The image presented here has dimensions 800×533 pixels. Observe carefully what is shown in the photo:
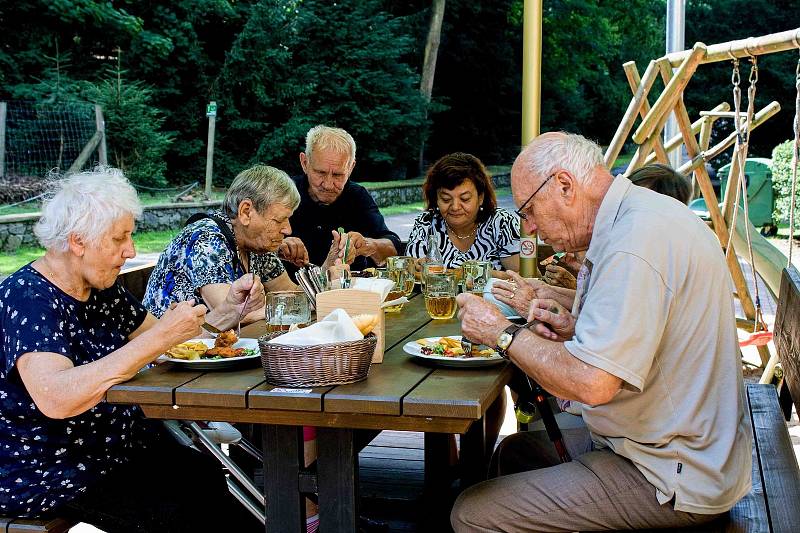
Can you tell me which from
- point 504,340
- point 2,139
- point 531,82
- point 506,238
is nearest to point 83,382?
point 504,340

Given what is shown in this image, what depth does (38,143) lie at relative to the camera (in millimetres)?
14664

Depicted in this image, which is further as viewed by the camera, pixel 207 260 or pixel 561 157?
pixel 207 260

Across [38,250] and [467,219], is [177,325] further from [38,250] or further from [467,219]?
[38,250]

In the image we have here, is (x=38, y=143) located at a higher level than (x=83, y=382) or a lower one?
higher

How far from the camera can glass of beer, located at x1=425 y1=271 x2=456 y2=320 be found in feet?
9.40

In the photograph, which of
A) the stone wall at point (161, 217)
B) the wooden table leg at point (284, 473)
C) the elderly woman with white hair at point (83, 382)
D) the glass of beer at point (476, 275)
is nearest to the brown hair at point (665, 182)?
the glass of beer at point (476, 275)

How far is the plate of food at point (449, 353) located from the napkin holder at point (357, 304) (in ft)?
0.29

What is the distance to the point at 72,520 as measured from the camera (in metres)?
2.30

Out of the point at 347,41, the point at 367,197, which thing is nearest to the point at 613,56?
the point at 347,41

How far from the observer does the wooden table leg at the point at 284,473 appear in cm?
217

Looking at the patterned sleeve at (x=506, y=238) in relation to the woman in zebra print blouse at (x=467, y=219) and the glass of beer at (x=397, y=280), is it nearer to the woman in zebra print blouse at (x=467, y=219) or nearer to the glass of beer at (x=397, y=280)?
the woman in zebra print blouse at (x=467, y=219)

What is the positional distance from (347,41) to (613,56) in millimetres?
12779

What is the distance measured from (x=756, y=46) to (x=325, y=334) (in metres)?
3.52

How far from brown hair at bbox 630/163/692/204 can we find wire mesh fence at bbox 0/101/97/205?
12.2 m
